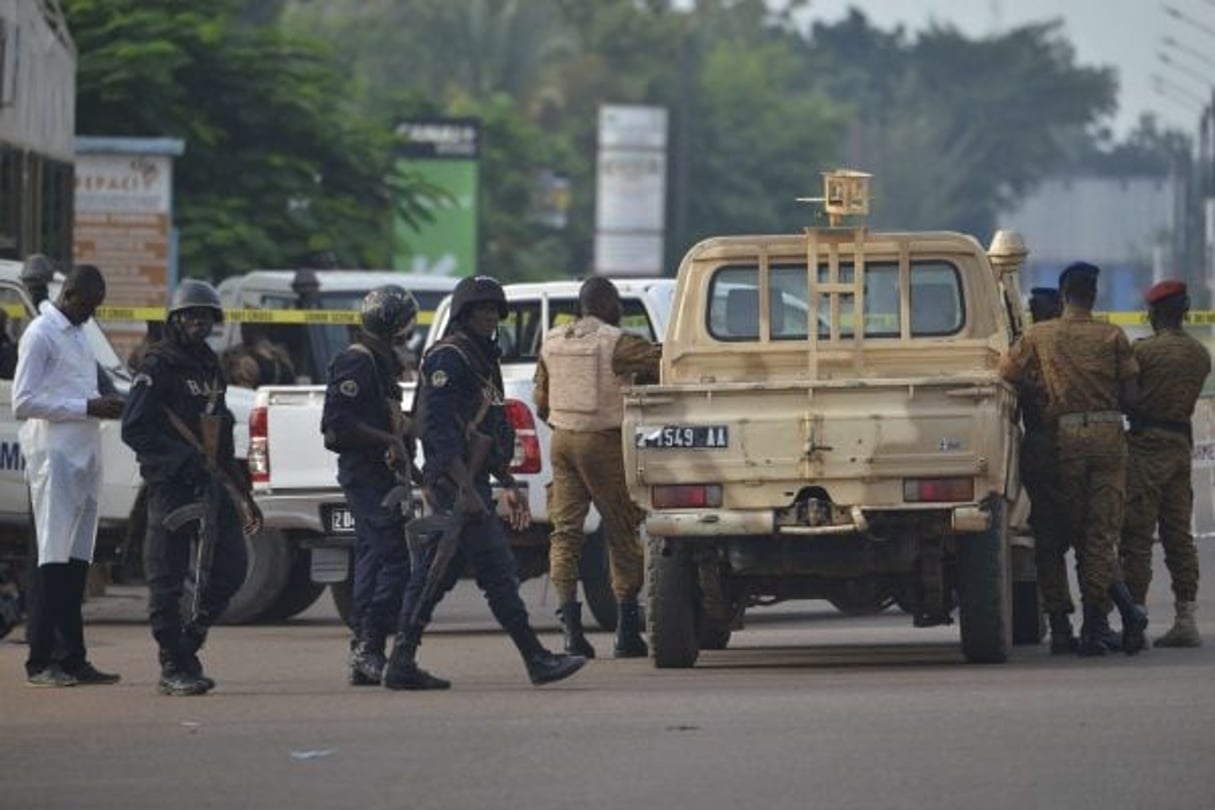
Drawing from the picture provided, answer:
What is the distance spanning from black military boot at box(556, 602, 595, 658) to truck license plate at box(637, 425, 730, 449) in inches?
53.5

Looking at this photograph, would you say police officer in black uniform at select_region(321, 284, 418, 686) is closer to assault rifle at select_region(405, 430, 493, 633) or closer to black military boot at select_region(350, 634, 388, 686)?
black military boot at select_region(350, 634, 388, 686)

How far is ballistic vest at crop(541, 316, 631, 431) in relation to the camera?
1680 cm

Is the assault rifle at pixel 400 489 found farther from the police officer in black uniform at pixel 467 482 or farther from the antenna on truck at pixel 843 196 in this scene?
the antenna on truck at pixel 843 196

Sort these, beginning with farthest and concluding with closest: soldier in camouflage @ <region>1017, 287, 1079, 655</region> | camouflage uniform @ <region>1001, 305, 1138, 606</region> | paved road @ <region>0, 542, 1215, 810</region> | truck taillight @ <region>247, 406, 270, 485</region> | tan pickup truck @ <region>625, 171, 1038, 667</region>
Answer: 1. truck taillight @ <region>247, 406, 270, 485</region>
2. soldier in camouflage @ <region>1017, 287, 1079, 655</region>
3. camouflage uniform @ <region>1001, 305, 1138, 606</region>
4. tan pickup truck @ <region>625, 171, 1038, 667</region>
5. paved road @ <region>0, 542, 1215, 810</region>

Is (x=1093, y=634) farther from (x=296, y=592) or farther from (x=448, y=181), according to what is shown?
(x=448, y=181)

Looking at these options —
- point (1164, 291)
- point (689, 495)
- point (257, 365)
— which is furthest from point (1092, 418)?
point (257, 365)

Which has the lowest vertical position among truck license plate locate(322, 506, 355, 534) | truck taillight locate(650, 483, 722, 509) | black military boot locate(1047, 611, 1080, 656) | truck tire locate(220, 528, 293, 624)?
black military boot locate(1047, 611, 1080, 656)

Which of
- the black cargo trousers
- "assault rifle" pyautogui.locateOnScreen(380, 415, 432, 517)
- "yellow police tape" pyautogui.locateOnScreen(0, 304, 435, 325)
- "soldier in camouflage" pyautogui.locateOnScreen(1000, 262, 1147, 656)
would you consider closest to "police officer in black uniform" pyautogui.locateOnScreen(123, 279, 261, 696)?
the black cargo trousers

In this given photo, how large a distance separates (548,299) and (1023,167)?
15490cm

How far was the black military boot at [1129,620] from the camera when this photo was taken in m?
16.6

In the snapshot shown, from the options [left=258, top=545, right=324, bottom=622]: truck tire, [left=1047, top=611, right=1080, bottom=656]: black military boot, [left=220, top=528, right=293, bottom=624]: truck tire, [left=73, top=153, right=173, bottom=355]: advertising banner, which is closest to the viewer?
[left=1047, top=611, right=1080, bottom=656]: black military boot

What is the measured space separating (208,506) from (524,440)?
4013 millimetres

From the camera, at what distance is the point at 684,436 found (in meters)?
15.6

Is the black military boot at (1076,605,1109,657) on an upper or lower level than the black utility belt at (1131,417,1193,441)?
lower
